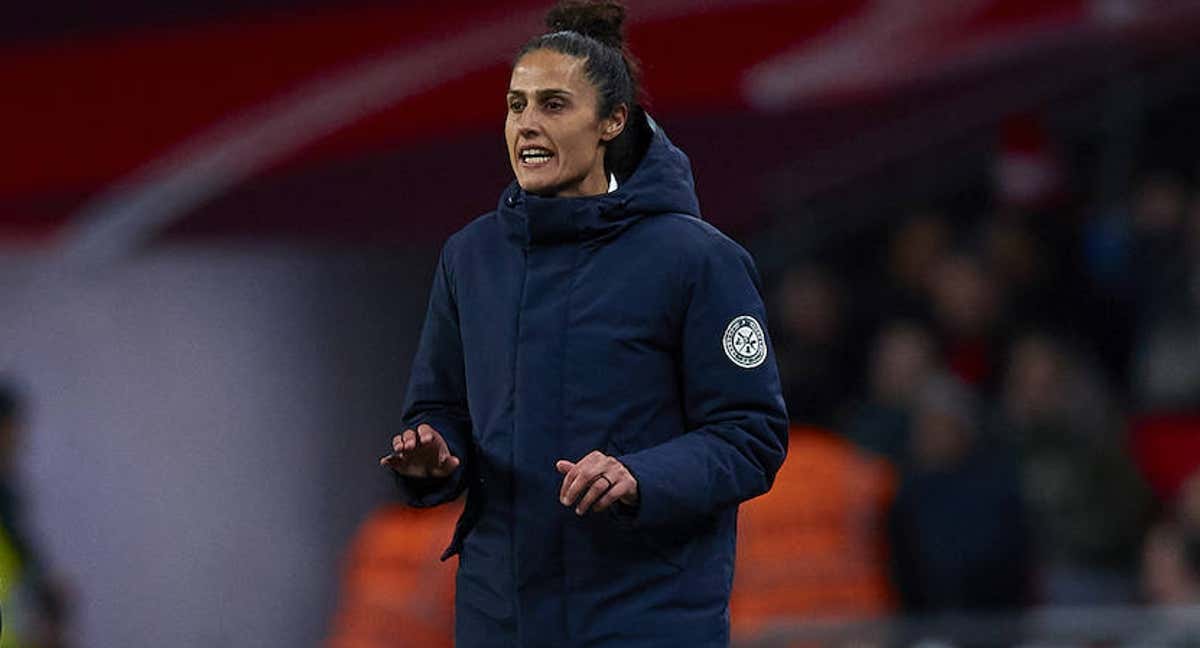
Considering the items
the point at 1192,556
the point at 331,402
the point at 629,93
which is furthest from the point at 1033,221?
the point at 629,93

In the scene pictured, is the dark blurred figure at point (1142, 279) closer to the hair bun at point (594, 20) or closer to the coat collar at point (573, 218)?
the hair bun at point (594, 20)

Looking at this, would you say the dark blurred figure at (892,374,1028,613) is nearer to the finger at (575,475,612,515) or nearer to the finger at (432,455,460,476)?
the finger at (432,455,460,476)

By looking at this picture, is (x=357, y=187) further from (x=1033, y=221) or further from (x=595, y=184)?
(x=595, y=184)

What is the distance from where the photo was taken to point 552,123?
3.18 m

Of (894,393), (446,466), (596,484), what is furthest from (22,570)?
(596,484)

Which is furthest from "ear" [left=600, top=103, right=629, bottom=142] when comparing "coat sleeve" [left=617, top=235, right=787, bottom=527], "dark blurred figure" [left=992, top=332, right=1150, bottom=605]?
"dark blurred figure" [left=992, top=332, right=1150, bottom=605]

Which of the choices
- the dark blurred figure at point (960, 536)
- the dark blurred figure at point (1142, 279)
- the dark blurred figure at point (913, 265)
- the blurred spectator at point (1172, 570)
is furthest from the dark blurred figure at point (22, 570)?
the dark blurred figure at point (1142, 279)

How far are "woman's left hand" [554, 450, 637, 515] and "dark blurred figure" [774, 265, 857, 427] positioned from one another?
17.9 ft

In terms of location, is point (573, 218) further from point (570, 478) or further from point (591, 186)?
point (570, 478)

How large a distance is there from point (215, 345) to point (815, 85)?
2837mm

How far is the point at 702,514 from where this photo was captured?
3.06m

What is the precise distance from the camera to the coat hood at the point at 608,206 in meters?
3.18

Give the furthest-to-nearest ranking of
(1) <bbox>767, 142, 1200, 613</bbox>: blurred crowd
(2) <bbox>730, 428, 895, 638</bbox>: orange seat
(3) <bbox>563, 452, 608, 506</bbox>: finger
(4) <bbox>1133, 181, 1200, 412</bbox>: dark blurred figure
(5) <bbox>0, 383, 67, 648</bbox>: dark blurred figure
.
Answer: (4) <bbox>1133, 181, 1200, 412</bbox>: dark blurred figure < (5) <bbox>0, 383, 67, 648</bbox>: dark blurred figure < (1) <bbox>767, 142, 1200, 613</bbox>: blurred crowd < (2) <bbox>730, 428, 895, 638</bbox>: orange seat < (3) <bbox>563, 452, 608, 506</bbox>: finger

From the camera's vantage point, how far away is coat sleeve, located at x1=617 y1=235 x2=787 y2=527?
9.93 ft
